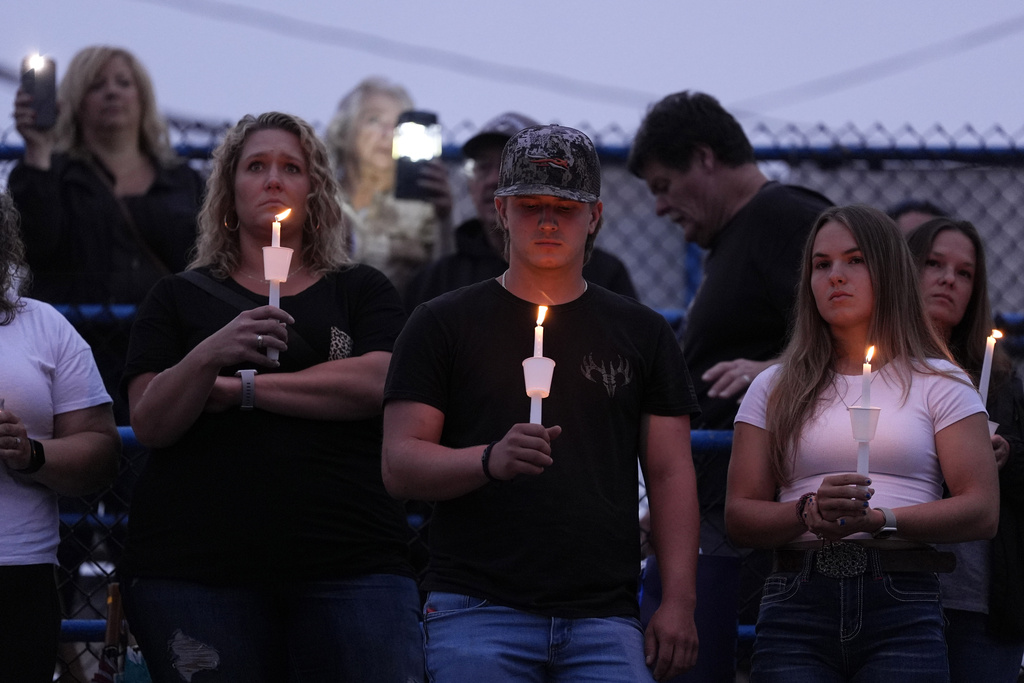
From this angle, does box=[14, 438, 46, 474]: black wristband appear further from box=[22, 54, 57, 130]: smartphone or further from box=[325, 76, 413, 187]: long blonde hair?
box=[325, 76, 413, 187]: long blonde hair

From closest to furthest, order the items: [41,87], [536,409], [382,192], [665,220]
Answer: [536,409]
[41,87]
[382,192]
[665,220]

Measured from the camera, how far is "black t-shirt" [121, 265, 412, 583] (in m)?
3.00

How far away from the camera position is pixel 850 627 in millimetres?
2795

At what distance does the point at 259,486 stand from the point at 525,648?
87 centimetres

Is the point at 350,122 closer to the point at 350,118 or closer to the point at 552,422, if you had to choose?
the point at 350,118

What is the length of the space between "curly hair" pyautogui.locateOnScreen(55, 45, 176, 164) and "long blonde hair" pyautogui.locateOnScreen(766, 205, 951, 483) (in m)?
2.85

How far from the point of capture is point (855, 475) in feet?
8.48

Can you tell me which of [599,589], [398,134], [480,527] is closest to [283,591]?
[480,527]

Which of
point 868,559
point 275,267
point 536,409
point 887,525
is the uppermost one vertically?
point 275,267

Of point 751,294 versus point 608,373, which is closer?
point 608,373

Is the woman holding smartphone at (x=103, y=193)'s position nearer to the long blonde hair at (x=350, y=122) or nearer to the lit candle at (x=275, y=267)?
the long blonde hair at (x=350, y=122)

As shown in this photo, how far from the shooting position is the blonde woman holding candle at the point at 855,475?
2.78 meters

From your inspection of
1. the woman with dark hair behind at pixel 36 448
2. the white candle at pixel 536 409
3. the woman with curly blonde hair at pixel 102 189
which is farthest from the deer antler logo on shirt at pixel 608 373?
A: the woman with curly blonde hair at pixel 102 189

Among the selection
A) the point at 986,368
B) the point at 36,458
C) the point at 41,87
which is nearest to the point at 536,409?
the point at 986,368
